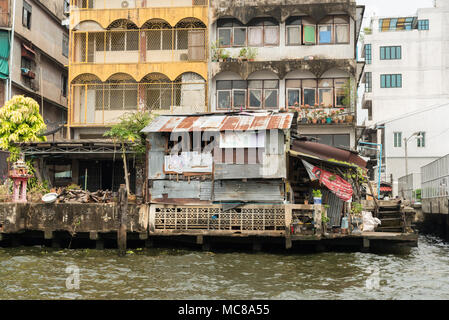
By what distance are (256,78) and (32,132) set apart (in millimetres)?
12607

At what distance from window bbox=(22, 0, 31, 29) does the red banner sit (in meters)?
22.9

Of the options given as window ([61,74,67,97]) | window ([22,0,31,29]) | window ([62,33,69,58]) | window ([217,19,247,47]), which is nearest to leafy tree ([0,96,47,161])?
window ([22,0,31,29])

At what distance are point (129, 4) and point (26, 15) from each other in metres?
7.57

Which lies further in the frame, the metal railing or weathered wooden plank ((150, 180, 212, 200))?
the metal railing

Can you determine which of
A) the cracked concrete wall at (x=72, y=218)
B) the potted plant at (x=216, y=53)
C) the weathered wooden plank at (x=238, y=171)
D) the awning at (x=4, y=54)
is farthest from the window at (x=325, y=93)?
the awning at (x=4, y=54)

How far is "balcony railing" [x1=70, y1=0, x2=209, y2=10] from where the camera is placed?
30734mm

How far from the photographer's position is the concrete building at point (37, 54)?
31.8m

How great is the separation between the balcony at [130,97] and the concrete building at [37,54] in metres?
2.03

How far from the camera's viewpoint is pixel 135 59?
30891mm

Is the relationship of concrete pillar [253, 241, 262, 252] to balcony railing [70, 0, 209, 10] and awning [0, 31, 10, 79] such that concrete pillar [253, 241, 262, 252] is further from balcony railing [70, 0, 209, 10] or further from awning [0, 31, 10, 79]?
awning [0, 31, 10, 79]

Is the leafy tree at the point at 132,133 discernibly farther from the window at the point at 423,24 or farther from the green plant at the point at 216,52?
the window at the point at 423,24

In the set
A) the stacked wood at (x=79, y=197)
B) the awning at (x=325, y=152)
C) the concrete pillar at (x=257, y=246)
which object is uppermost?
the awning at (x=325, y=152)

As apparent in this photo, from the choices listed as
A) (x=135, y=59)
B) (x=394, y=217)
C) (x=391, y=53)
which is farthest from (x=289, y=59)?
(x=391, y=53)

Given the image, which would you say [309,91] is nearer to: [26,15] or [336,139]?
[336,139]
